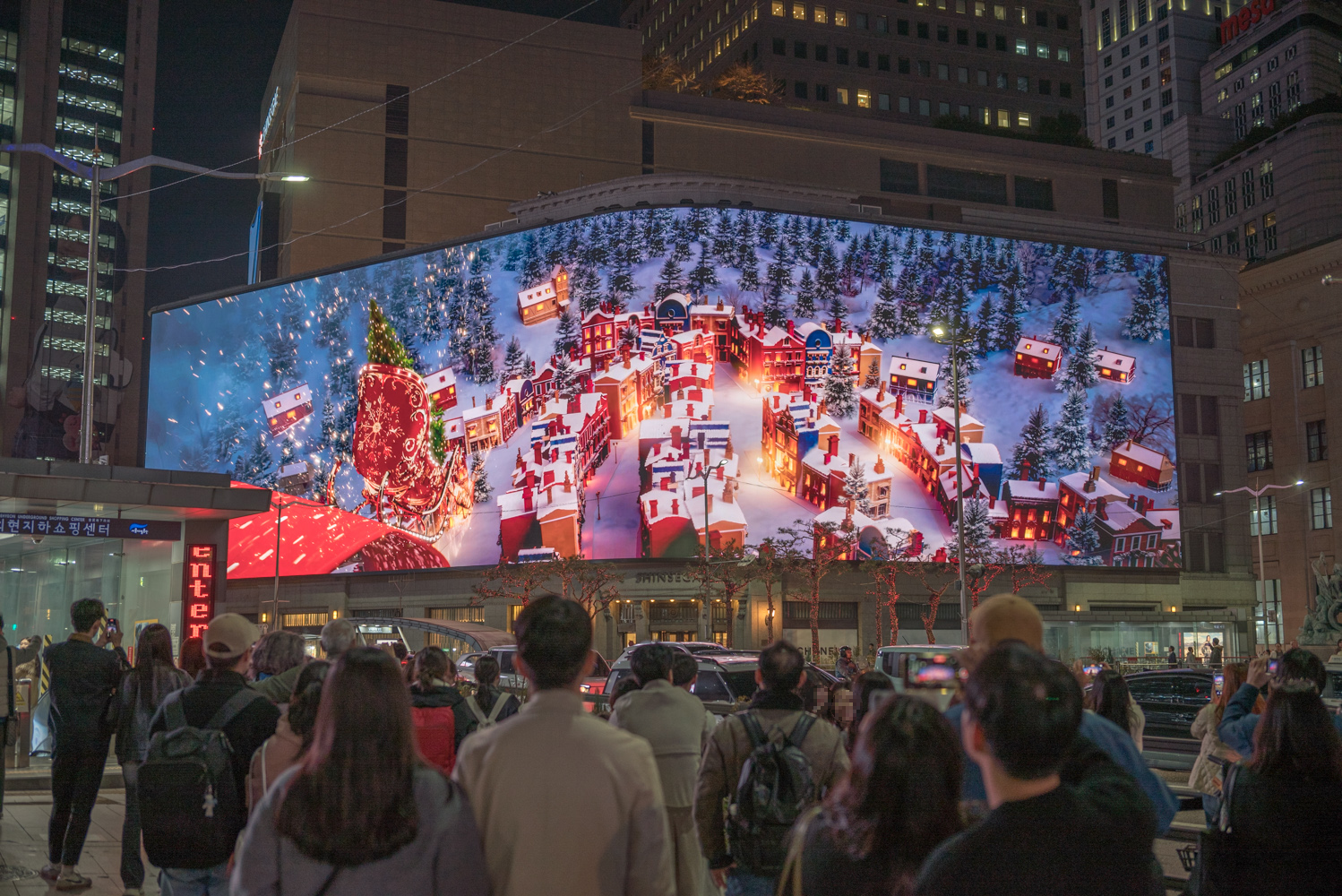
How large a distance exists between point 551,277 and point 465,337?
5494 mm

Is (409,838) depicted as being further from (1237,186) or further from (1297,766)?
(1237,186)

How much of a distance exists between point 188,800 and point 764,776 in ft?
7.81

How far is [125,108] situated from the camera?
127562 millimetres

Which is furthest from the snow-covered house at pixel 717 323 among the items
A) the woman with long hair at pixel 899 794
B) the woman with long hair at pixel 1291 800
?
the woman with long hair at pixel 899 794

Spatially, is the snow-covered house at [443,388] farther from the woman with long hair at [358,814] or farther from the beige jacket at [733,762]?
the woman with long hair at [358,814]

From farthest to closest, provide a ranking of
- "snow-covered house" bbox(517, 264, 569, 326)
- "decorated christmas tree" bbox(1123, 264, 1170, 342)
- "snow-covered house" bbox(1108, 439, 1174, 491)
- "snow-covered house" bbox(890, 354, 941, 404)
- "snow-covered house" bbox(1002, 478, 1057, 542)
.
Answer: "decorated christmas tree" bbox(1123, 264, 1170, 342)
"snow-covered house" bbox(1108, 439, 1174, 491)
"snow-covered house" bbox(517, 264, 569, 326)
"snow-covered house" bbox(890, 354, 941, 404)
"snow-covered house" bbox(1002, 478, 1057, 542)

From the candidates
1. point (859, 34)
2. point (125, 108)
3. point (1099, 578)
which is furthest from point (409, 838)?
point (125, 108)

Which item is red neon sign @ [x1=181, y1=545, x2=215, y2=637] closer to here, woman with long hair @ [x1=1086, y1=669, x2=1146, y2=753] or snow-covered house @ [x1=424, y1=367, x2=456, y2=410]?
woman with long hair @ [x1=1086, y1=669, x2=1146, y2=753]

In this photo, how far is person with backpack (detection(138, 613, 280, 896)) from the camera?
5047mm

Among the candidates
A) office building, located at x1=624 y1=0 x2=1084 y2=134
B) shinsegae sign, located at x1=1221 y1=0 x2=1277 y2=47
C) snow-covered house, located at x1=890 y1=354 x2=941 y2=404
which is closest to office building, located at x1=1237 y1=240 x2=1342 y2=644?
snow-covered house, located at x1=890 y1=354 x2=941 y2=404

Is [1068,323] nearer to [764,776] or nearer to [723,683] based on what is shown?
[723,683]

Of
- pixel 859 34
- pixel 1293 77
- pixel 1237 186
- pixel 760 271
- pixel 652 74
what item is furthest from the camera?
pixel 1293 77

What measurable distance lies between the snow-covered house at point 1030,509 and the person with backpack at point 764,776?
53.5m

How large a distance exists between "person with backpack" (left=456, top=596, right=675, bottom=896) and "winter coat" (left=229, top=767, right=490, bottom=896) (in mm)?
185
